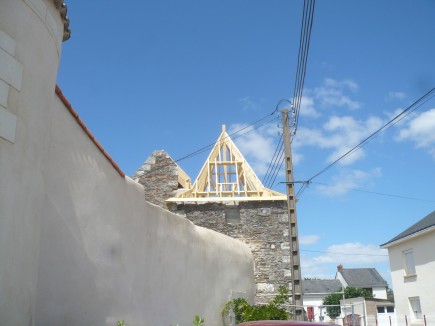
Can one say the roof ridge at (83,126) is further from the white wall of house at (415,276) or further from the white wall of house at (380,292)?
the white wall of house at (380,292)

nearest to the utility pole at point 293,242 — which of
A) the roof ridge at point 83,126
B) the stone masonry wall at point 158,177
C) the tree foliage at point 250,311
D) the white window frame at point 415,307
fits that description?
the tree foliage at point 250,311

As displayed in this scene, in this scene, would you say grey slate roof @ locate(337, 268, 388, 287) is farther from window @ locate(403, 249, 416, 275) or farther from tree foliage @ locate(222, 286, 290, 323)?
tree foliage @ locate(222, 286, 290, 323)

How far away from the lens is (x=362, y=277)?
53.8m

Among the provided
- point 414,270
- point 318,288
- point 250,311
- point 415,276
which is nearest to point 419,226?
point 414,270

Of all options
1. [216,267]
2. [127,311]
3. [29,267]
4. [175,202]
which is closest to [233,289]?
[216,267]

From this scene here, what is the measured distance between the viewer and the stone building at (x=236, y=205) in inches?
584

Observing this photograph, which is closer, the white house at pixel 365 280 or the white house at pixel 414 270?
the white house at pixel 414 270

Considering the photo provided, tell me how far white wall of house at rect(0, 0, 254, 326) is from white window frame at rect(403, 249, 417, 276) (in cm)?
1502

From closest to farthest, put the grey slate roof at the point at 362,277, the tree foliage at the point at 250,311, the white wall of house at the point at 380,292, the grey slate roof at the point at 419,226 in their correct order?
the tree foliage at the point at 250,311, the grey slate roof at the point at 419,226, the white wall of house at the point at 380,292, the grey slate roof at the point at 362,277

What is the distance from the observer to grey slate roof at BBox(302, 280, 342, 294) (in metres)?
54.6

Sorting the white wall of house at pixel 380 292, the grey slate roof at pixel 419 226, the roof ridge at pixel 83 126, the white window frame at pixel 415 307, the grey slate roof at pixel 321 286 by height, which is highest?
the grey slate roof at pixel 419 226

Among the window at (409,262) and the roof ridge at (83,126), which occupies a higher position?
the roof ridge at (83,126)

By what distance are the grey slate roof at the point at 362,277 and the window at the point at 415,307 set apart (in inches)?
1269

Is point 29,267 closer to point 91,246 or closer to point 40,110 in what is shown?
point 40,110
